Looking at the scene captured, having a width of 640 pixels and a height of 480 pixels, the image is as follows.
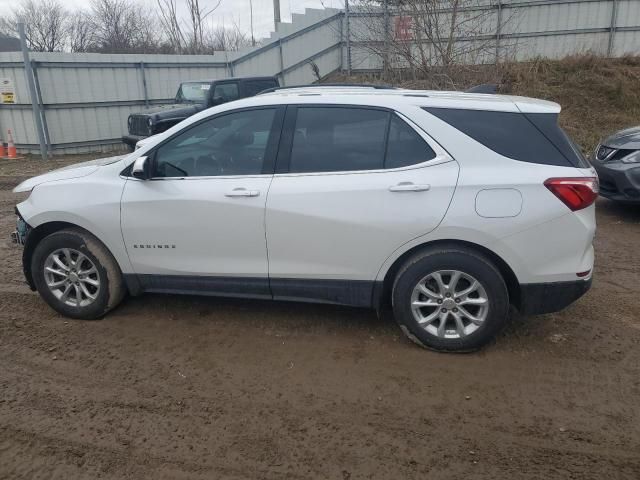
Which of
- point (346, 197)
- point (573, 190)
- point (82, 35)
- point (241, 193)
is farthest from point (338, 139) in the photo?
point (82, 35)

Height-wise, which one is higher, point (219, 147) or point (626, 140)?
point (219, 147)

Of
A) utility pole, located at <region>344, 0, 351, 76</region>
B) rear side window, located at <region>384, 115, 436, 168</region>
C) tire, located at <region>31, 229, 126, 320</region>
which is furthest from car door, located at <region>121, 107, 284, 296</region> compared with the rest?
utility pole, located at <region>344, 0, 351, 76</region>

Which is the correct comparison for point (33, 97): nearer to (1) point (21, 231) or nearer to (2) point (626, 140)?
(1) point (21, 231)

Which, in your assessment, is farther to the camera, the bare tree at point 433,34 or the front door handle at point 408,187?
the bare tree at point 433,34

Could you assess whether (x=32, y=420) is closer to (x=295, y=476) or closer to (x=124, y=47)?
(x=295, y=476)

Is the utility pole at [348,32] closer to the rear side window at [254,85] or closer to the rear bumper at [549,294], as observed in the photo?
the rear side window at [254,85]

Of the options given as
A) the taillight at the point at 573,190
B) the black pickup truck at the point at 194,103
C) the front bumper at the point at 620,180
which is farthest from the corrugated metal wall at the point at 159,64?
the taillight at the point at 573,190

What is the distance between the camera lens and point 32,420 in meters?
3.07

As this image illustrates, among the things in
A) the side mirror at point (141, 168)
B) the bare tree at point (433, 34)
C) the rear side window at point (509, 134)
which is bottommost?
the side mirror at point (141, 168)

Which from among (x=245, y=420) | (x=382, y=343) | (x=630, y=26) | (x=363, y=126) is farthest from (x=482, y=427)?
(x=630, y=26)

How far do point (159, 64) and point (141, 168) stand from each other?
534 inches

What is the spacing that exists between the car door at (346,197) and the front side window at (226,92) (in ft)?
27.8

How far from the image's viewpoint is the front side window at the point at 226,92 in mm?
11844

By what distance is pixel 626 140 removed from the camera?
22.9 ft
